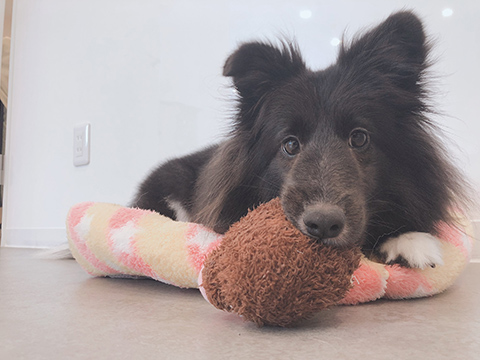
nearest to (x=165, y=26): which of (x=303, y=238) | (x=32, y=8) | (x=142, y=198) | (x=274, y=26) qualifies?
(x=274, y=26)

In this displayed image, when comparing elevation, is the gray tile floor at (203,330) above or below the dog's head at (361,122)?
below

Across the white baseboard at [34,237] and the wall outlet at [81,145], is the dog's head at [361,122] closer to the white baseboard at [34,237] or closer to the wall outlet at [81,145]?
the wall outlet at [81,145]

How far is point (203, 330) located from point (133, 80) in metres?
3.24

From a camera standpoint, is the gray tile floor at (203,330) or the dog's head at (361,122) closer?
the gray tile floor at (203,330)

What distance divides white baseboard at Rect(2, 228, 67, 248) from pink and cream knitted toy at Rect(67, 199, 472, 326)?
9.16ft

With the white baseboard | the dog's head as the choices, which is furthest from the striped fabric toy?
the white baseboard

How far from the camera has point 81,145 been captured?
439 cm

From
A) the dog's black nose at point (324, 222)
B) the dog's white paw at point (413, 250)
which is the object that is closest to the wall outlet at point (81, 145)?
the dog's white paw at point (413, 250)

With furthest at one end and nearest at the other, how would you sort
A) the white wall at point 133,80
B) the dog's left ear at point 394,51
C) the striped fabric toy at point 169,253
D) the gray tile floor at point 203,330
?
the white wall at point 133,80 → the dog's left ear at point 394,51 → the striped fabric toy at point 169,253 → the gray tile floor at point 203,330

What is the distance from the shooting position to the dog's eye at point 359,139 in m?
1.64

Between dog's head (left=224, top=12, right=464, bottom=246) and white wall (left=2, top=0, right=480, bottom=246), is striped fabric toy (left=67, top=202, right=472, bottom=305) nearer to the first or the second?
dog's head (left=224, top=12, right=464, bottom=246)

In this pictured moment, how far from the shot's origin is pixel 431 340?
3.46 ft

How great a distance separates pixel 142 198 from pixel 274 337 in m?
1.88

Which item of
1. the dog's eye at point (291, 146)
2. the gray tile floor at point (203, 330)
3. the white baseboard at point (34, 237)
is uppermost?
the dog's eye at point (291, 146)
